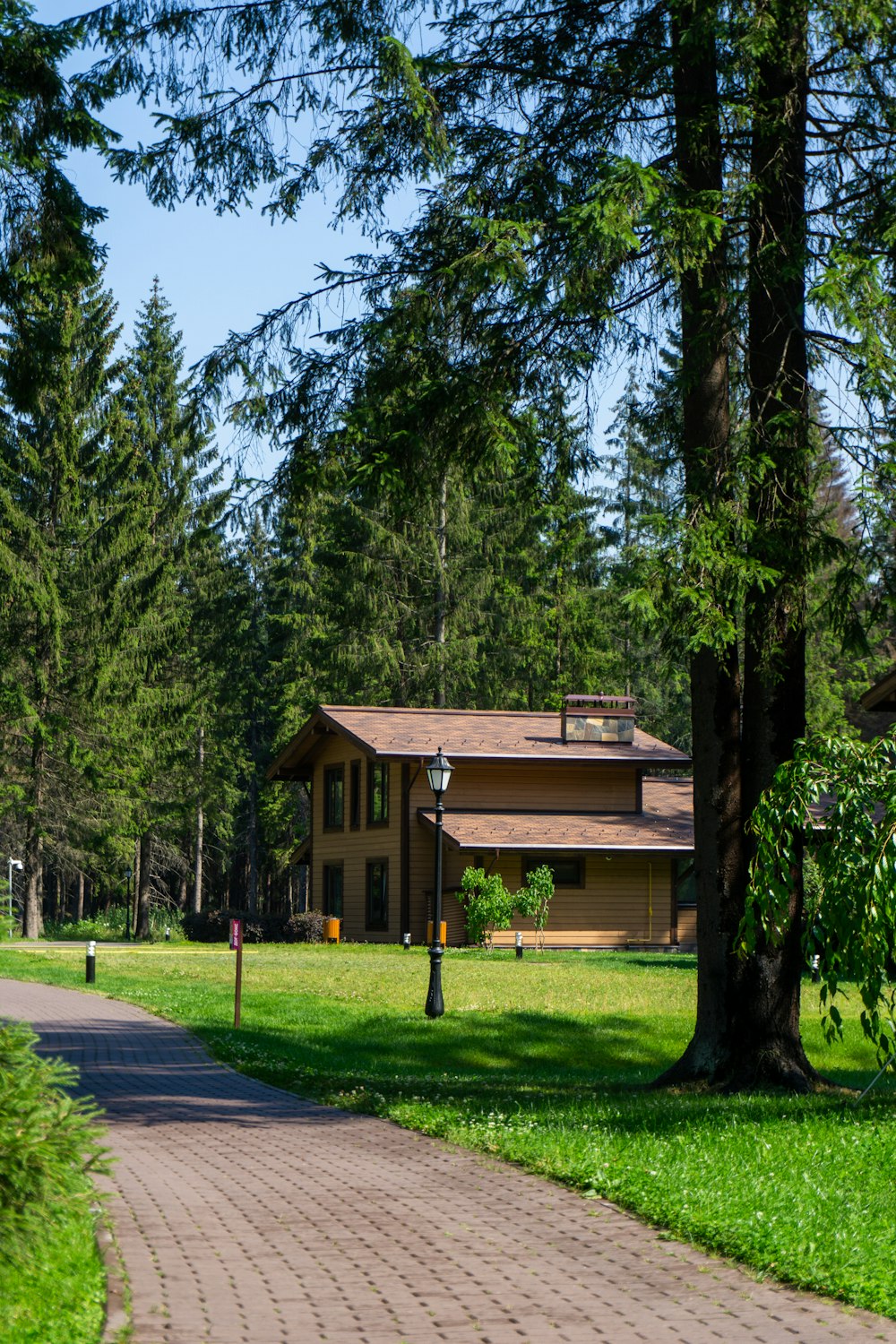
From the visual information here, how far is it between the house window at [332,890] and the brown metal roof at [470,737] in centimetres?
382

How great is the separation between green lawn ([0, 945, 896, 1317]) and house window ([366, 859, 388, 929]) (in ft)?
27.6

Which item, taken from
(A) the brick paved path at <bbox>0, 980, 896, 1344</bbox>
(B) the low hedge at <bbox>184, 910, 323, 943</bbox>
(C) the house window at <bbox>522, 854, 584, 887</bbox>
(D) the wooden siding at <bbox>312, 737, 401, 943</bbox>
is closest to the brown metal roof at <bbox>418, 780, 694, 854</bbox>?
(C) the house window at <bbox>522, 854, 584, 887</bbox>

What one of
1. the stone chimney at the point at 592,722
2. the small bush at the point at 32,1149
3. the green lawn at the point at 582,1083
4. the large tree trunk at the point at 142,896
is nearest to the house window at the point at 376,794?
the stone chimney at the point at 592,722

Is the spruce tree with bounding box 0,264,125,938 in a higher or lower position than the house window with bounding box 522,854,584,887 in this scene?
higher

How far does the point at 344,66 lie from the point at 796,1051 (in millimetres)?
9226

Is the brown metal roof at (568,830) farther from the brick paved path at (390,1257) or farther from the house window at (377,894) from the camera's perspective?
the brick paved path at (390,1257)

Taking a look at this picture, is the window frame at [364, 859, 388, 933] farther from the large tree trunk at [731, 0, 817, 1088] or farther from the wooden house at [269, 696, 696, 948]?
the large tree trunk at [731, 0, 817, 1088]

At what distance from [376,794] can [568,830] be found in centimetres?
572

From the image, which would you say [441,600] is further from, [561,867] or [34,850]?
[34,850]

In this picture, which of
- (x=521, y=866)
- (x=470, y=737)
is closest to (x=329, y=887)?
(x=470, y=737)

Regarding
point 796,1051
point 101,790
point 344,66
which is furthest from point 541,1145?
point 101,790

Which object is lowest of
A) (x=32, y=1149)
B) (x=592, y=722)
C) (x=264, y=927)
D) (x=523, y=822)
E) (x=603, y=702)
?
(x=264, y=927)

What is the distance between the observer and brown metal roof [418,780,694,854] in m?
35.8

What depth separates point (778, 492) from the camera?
11.8 m
